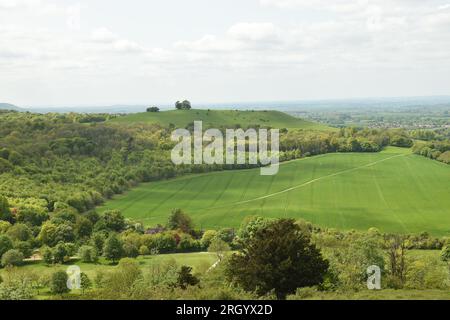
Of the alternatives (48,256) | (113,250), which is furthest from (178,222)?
(48,256)

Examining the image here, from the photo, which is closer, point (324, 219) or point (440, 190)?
point (324, 219)

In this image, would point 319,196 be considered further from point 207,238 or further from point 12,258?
point 12,258

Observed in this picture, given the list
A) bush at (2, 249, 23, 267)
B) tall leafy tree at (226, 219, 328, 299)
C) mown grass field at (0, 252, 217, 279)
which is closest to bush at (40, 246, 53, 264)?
mown grass field at (0, 252, 217, 279)

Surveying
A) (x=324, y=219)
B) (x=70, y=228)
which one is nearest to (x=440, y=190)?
(x=324, y=219)

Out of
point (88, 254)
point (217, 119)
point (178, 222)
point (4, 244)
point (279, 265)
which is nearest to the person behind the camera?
point (279, 265)

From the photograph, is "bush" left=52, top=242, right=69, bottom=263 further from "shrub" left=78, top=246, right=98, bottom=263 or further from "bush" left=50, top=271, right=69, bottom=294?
"bush" left=50, top=271, right=69, bottom=294
